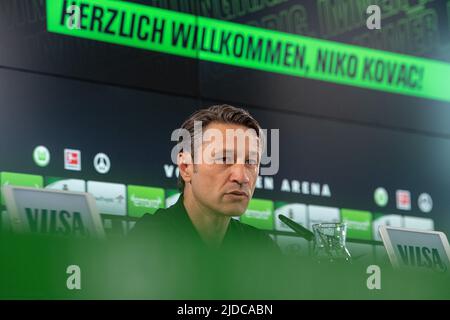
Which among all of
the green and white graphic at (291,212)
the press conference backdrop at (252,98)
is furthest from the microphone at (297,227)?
the green and white graphic at (291,212)

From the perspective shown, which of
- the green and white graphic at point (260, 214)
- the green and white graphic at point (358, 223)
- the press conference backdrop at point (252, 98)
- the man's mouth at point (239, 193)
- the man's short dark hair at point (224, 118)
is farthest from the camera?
the green and white graphic at point (358, 223)

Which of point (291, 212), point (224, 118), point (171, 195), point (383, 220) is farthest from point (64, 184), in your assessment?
point (383, 220)

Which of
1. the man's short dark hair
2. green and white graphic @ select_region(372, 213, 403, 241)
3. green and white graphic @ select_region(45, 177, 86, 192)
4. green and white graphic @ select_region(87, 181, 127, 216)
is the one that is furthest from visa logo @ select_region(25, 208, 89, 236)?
green and white graphic @ select_region(372, 213, 403, 241)

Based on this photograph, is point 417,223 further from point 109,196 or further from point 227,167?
point 227,167

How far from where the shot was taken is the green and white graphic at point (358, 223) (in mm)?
4152

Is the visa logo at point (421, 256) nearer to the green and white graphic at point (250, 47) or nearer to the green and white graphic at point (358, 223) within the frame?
the green and white graphic at point (250, 47)

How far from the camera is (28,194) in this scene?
1768 millimetres

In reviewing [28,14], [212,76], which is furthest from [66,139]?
[212,76]

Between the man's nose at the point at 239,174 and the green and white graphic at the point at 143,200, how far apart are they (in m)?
1.39

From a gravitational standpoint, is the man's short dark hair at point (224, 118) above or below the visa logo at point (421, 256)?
above

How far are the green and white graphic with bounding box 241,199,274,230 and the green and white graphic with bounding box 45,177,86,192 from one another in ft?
2.34

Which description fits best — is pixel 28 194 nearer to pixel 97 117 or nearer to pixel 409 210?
pixel 97 117

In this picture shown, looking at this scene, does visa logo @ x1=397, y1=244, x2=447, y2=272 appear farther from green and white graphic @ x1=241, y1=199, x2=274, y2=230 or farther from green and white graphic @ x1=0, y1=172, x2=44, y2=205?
green and white graphic @ x1=241, y1=199, x2=274, y2=230
